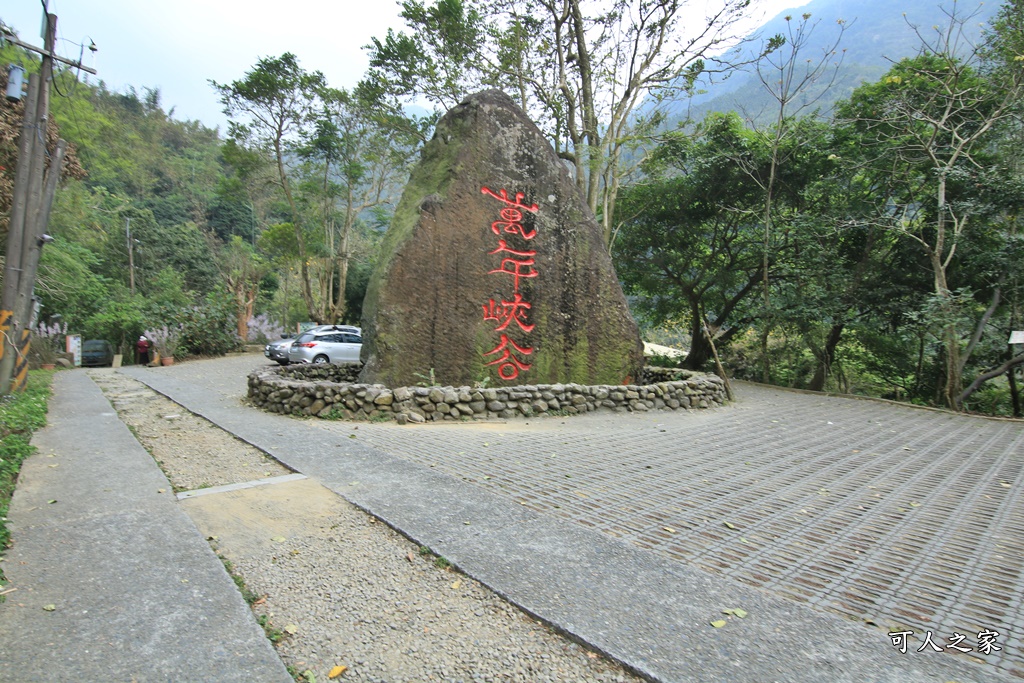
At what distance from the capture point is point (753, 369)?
14.5 m

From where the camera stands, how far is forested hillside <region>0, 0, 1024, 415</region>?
9.71 metres

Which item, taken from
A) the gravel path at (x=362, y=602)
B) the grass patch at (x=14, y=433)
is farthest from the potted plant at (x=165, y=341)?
the gravel path at (x=362, y=602)

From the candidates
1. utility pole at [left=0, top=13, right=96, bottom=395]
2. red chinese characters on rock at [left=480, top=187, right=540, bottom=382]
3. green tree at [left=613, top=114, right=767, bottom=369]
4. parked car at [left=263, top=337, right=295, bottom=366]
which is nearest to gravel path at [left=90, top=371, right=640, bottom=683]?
red chinese characters on rock at [left=480, top=187, right=540, bottom=382]

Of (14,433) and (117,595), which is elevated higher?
(14,433)

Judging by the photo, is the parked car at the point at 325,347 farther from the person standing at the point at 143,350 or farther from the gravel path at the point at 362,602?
the gravel path at the point at 362,602

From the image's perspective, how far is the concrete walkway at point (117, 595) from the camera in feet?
6.48

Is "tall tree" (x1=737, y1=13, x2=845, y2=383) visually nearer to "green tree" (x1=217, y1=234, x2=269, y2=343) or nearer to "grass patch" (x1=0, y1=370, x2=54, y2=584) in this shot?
"grass patch" (x1=0, y1=370, x2=54, y2=584)

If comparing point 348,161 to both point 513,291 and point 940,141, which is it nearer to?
point 513,291

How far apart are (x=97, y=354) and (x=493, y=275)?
15615mm

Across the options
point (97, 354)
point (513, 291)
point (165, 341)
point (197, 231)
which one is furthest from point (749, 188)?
point (197, 231)

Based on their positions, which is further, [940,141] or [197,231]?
[197,231]

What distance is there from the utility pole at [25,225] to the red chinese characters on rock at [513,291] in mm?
6509

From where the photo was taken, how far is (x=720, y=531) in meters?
3.41

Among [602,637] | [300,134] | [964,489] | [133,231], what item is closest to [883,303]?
[964,489]
